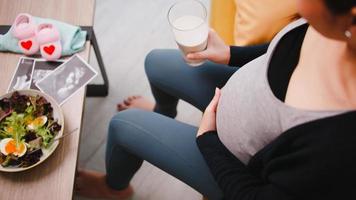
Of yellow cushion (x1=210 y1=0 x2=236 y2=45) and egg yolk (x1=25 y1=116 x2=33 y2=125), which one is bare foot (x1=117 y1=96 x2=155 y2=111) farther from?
egg yolk (x1=25 y1=116 x2=33 y2=125)

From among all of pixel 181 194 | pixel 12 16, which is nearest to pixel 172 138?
pixel 181 194

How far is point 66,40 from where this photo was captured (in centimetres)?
116

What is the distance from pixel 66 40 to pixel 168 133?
1.50 ft

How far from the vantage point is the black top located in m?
0.67

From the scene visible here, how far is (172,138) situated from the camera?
111 centimetres

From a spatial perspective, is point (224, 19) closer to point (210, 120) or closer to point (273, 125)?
point (210, 120)

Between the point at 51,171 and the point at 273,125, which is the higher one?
the point at 273,125

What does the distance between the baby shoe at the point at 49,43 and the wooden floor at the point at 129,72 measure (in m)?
0.63

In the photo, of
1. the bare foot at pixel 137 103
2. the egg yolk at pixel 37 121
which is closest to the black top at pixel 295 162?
the egg yolk at pixel 37 121

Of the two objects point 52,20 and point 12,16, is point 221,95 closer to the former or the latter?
point 52,20

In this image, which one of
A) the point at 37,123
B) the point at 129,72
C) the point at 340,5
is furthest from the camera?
the point at 129,72

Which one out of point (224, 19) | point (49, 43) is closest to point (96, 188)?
point (49, 43)

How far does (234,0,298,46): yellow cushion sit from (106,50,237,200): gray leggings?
0.14 meters

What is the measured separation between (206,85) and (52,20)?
0.58 metres
